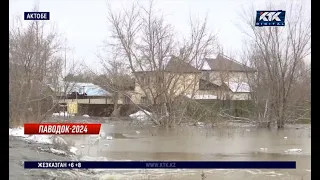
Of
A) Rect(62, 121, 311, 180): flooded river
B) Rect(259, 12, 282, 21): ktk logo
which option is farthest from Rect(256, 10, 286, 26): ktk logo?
Rect(62, 121, 311, 180): flooded river

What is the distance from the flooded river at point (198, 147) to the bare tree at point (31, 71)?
536 mm

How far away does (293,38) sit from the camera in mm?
3830

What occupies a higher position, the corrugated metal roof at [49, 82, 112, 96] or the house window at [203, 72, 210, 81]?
the house window at [203, 72, 210, 81]

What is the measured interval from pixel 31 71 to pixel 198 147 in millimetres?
2090

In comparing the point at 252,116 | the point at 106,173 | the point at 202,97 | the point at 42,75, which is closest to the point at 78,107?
the point at 42,75

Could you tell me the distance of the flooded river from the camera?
3539 mm

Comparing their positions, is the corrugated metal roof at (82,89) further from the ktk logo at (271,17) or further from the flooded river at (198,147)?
the ktk logo at (271,17)

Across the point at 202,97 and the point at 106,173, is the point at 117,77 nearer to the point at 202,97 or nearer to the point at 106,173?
the point at 202,97

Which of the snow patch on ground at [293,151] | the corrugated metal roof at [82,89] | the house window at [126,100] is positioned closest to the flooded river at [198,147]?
the snow patch on ground at [293,151]

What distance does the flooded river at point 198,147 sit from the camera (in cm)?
354

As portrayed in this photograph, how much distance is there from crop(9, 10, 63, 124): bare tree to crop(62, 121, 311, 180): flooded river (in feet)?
1.76

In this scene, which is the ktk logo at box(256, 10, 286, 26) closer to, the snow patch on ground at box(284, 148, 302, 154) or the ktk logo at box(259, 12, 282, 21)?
the ktk logo at box(259, 12, 282, 21)

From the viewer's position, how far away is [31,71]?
3834mm

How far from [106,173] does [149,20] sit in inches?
71.5
